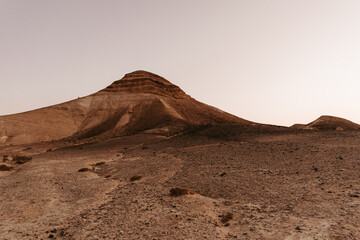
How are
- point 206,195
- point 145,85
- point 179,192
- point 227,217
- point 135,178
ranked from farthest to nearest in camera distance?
point 145,85, point 135,178, point 206,195, point 179,192, point 227,217

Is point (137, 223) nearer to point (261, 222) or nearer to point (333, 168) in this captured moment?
point (261, 222)

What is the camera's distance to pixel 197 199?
10.6 m

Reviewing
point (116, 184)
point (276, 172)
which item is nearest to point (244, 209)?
point (276, 172)

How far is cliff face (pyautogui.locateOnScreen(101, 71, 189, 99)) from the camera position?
87062 mm

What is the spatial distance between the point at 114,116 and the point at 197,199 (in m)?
60.4

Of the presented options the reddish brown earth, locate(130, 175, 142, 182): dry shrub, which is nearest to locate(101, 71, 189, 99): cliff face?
the reddish brown earth

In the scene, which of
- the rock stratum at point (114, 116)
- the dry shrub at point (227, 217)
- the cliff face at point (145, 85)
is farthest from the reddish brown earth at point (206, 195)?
the cliff face at point (145, 85)

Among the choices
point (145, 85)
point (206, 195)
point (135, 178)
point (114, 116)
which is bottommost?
point (135, 178)

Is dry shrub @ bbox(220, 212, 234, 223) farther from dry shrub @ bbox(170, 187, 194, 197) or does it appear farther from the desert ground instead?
dry shrub @ bbox(170, 187, 194, 197)

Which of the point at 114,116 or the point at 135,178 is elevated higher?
the point at 114,116

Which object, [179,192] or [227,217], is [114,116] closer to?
[179,192]

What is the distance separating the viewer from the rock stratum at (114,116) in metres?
54.7

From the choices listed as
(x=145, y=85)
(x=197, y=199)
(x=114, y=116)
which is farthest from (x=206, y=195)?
(x=145, y=85)

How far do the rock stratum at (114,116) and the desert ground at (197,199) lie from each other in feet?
90.7
